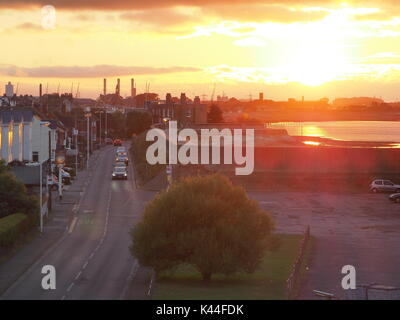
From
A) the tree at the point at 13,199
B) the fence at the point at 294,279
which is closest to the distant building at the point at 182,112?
the tree at the point at 13,199

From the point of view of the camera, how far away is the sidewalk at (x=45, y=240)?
78.1 feet

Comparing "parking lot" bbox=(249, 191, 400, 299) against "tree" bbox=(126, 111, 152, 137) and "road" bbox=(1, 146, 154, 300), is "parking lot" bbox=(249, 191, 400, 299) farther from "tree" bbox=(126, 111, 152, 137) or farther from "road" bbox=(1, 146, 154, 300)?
"tree" bbox=(126, 111, 152, 137)

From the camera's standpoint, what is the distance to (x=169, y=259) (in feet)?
73.9

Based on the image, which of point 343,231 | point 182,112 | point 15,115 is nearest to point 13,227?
point 343,231

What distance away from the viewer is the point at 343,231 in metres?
33.2

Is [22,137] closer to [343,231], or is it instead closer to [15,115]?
[15,115]

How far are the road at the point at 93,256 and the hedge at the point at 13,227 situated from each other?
1.34 meters

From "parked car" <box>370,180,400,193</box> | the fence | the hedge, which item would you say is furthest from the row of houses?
the fence

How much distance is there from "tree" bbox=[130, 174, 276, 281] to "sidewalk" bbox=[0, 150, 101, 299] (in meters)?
3.63

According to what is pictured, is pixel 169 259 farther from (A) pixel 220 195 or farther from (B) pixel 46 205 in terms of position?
(B) pixel 46 205

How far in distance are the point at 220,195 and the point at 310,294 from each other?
4007 millimetres

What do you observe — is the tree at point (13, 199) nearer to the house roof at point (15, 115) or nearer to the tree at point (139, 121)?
the house roof at point (15, 115)

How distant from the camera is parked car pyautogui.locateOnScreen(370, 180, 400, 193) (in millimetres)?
47281
